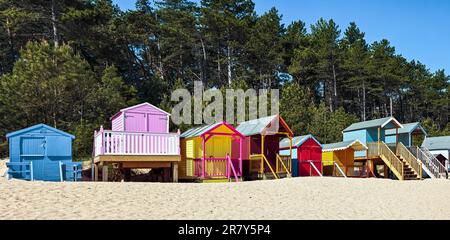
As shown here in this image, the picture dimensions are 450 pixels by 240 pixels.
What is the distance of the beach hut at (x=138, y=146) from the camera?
1897cm

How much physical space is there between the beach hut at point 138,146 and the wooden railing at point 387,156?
14.9 metres

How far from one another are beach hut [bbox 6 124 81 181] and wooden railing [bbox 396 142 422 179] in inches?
813

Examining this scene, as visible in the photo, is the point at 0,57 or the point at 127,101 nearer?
the point at 127,101

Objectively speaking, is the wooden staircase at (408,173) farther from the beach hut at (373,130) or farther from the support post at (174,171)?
the support post at (174,171)

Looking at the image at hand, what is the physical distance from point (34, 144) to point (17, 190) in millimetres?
7992

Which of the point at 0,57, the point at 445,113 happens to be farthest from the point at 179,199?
the point at 445,113

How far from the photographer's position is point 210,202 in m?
13.0

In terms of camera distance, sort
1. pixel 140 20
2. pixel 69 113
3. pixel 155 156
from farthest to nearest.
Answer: pixel 140 20 → pixel 69 113 → pixel 155 156

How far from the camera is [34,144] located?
1973 cm

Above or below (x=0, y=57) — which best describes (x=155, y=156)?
below

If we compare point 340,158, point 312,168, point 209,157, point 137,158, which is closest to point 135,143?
point 137,158
